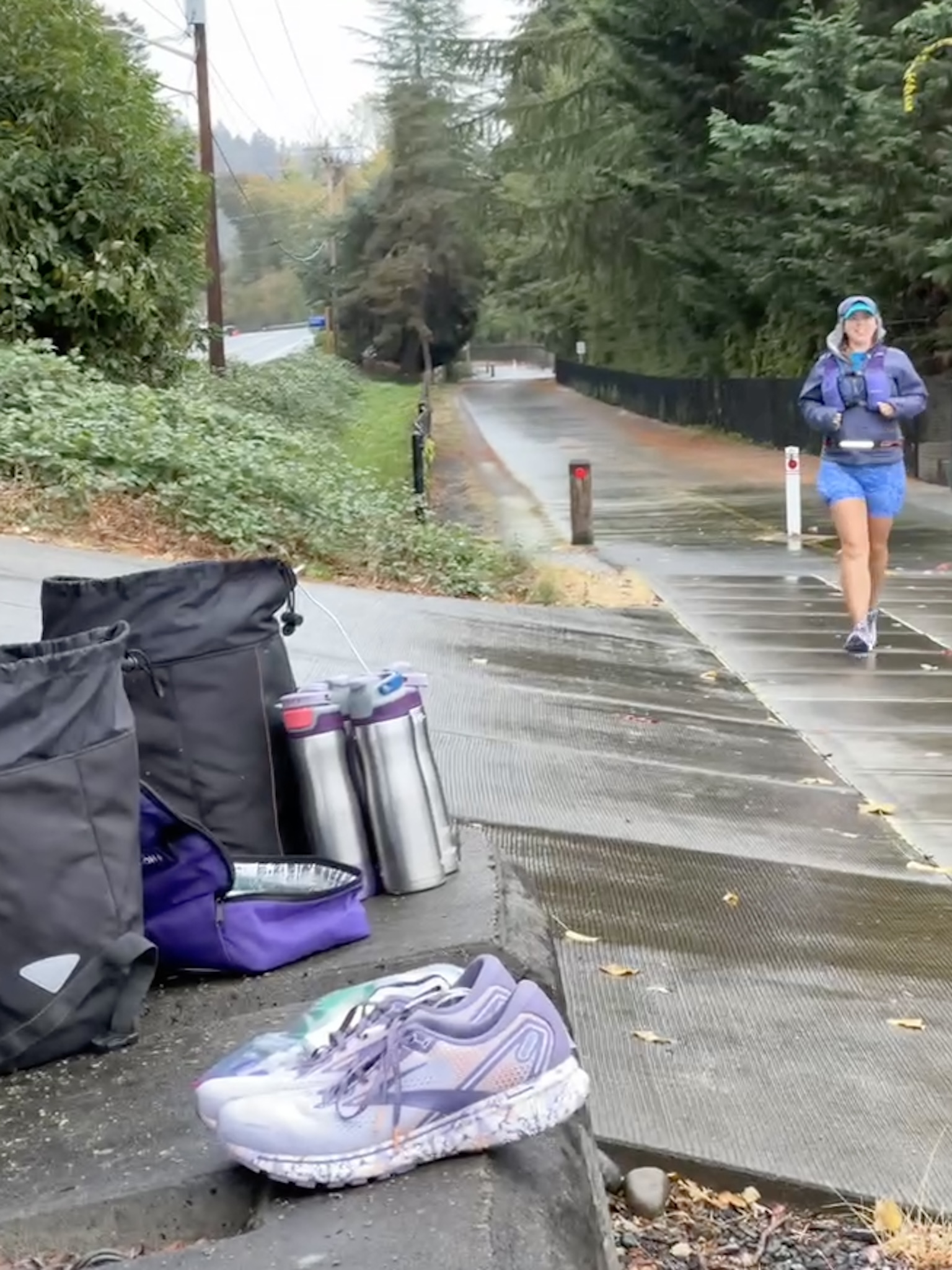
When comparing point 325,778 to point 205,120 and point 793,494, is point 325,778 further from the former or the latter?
point 205,120

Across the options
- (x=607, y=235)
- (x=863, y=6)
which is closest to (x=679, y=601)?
(x=863, y=6)

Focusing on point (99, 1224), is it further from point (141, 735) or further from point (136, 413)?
point (136, 413)

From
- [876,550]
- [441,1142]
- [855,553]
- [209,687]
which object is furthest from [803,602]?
[441,1142]

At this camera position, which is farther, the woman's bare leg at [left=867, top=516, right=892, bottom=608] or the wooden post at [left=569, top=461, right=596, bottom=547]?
the wooden post at [left=569, top=461, right=596, bottom=547]

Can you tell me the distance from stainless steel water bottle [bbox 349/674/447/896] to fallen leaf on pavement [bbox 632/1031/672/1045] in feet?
1.96

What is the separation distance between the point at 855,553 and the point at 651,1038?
5.76 m

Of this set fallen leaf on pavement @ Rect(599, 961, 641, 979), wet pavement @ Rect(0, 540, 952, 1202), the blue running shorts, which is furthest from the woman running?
fallen leaf on pavement @ Rect(599, 961, 641, 979)

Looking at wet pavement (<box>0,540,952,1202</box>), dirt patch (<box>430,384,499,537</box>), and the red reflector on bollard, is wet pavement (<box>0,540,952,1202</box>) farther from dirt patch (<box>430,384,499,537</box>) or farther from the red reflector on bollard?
dirt patch (<box>430,384,499,537</box>)

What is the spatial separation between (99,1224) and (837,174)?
21.4 meters

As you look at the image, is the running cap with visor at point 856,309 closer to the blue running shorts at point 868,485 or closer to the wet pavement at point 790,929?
the blue running shorts at point 868,485

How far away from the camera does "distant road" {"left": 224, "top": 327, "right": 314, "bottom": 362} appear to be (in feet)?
196

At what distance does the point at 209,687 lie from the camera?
3.62 m

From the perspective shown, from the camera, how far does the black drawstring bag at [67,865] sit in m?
2.80

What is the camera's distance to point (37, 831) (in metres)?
2.81
